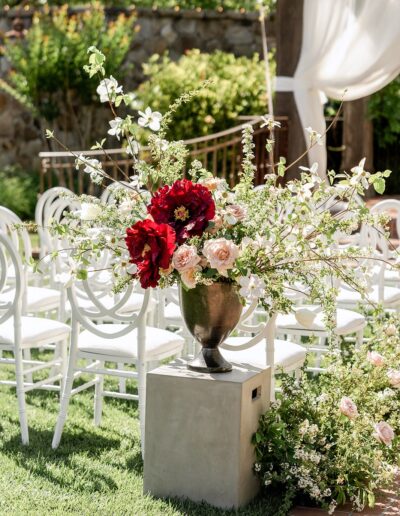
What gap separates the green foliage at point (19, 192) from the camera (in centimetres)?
1055

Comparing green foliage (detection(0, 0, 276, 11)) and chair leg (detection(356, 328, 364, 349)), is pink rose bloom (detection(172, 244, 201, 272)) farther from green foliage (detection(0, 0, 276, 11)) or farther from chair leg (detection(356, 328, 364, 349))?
green foliage (detection(0, 0, 276, 11))

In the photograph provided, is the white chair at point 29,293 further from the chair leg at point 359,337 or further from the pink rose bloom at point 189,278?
the pink rose bloom at point 189,278

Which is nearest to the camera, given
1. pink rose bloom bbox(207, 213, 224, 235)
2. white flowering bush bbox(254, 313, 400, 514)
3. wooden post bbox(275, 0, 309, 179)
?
pink rose bloom bbox(207, 213, 224, 235)

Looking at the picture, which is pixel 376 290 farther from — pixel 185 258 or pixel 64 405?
pixel 185 258

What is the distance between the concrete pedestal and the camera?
3.32m

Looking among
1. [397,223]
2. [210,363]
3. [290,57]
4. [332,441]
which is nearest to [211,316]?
[210,363]

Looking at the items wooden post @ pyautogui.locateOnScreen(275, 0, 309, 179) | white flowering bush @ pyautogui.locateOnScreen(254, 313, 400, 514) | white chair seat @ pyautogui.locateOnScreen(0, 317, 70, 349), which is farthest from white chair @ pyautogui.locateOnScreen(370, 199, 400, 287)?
wooden post @ pyautogui.locateOnScreen(275, 0, 309, 179)

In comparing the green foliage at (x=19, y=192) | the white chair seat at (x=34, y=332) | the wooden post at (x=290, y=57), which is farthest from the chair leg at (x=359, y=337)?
the green foliage at (x=19, y=192)

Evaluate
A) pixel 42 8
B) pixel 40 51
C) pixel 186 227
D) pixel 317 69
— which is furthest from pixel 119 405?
pixel 42 8

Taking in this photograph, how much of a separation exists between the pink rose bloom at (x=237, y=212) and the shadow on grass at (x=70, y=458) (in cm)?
109

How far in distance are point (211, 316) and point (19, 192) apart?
7534 millimetres

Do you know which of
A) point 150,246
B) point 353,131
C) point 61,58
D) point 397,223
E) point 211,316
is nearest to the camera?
point 150,246

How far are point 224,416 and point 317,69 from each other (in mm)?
4812

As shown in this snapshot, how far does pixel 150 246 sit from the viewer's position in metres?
3.13
